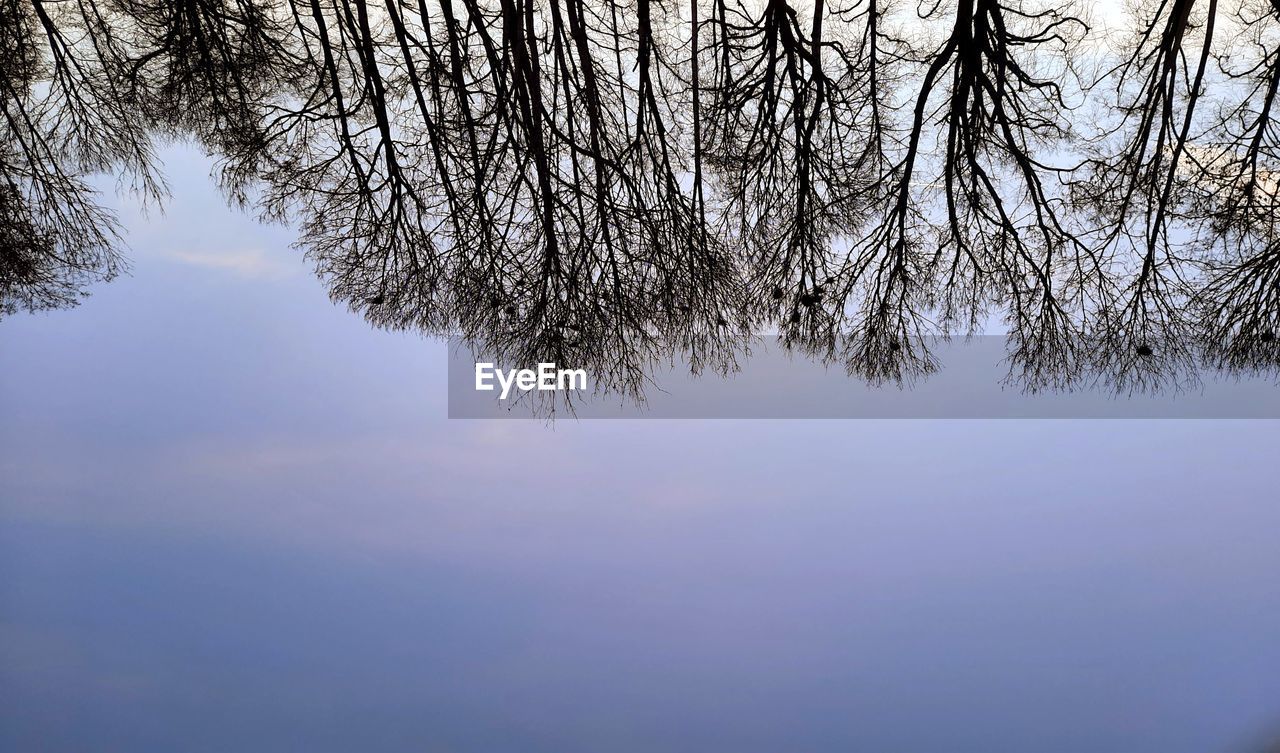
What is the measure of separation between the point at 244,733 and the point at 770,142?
3.80 metres

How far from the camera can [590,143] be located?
4.48m

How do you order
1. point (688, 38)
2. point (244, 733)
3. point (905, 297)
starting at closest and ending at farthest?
point (244, 733) < point (905, 297) < point (688, 38)

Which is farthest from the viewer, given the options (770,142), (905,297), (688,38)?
(688,38)

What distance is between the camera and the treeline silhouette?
410cm

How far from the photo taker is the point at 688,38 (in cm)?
496

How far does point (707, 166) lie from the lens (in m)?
4.43

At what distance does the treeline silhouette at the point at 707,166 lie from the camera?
410 cm

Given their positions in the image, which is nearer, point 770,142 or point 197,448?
point 197,448

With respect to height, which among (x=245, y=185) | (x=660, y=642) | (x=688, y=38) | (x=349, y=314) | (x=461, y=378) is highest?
(x=688, y=38)

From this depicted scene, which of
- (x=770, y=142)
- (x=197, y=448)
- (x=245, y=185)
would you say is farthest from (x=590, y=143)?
(x=197, y=448)

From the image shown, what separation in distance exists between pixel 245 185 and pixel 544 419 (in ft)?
6.36

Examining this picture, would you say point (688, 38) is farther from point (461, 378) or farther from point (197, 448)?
point (197, 448)

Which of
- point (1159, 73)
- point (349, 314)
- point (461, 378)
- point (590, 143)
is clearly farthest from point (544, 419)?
point (1159, 73)

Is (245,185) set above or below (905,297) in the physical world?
above
